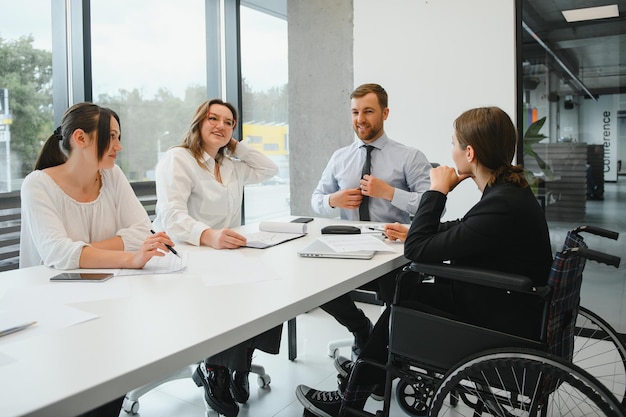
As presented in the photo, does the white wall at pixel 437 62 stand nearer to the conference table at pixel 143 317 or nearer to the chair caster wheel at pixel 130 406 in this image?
the conference table at pixel 143 317

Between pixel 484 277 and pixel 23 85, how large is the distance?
8.96 feet

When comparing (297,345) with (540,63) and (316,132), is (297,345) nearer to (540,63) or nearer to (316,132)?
(316,132)

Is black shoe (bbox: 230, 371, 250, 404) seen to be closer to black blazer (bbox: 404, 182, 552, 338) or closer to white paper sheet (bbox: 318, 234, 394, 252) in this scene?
white paper sheet (bbox: 318, 234, 394, 252)

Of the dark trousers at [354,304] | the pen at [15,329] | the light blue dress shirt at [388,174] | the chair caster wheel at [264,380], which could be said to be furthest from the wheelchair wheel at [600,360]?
the pen at [15,329]

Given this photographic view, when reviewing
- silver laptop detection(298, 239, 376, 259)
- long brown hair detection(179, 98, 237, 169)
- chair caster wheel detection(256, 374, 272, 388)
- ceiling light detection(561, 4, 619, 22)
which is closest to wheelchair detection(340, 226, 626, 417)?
silver laptop detection(298, 239, 376, 259)

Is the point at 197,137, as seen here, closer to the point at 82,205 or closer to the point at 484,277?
the point at 82,205

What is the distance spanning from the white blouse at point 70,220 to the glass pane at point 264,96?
105 inches

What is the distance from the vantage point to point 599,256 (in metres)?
1.15

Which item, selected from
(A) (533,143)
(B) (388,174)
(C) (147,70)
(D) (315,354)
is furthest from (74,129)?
(A) (533,143)

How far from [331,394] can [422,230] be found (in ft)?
2.68

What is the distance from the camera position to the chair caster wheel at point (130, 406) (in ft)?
6.96

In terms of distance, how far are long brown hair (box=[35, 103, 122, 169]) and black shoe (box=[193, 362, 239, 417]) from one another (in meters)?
0.92

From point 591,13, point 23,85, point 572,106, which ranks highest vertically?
point 591,13

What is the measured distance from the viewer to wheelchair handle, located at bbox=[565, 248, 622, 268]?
1.11 meters
